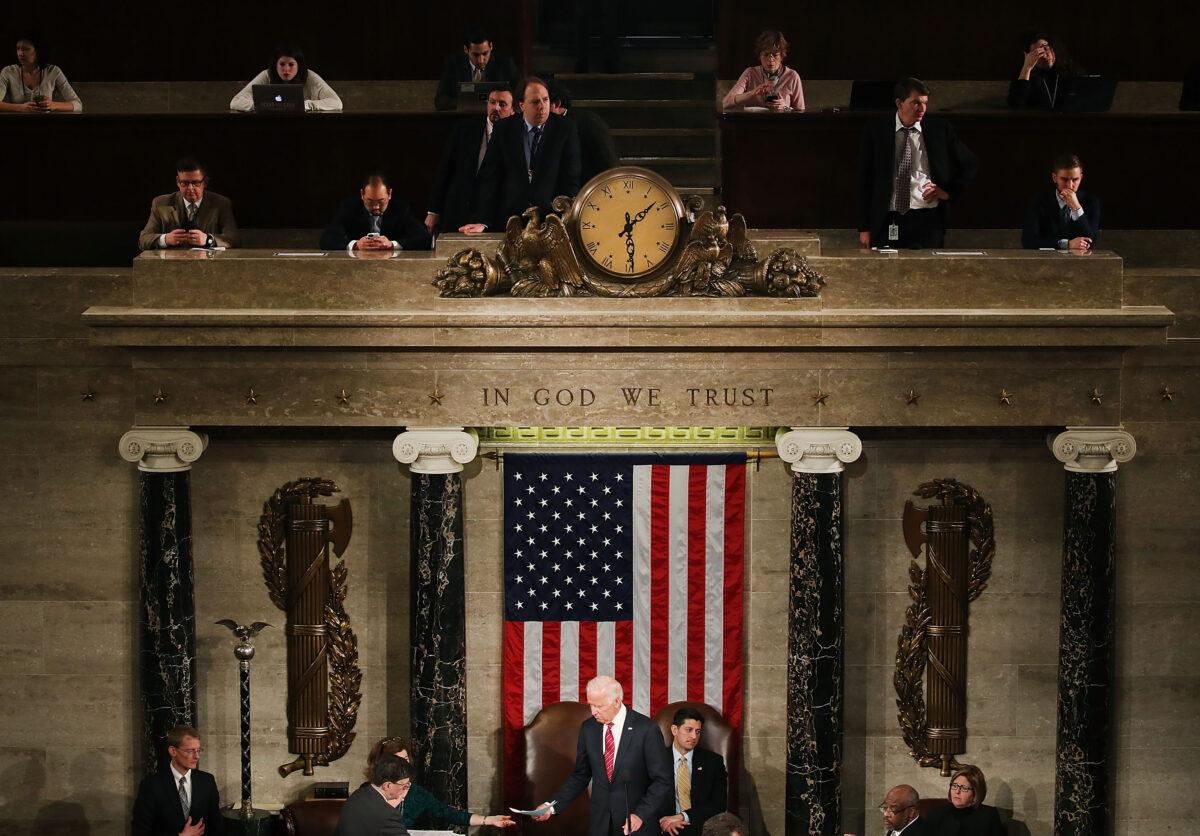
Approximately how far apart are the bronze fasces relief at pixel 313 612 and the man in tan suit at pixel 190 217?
1950 mm

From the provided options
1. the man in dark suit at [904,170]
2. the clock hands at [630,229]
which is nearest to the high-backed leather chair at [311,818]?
the clock hands at [630,229]

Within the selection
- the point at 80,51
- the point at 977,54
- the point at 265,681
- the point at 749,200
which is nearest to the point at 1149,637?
the point at 749,200

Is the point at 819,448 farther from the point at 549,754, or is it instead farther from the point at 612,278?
the point at 549,754

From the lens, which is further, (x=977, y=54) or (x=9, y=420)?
(x=977, y=54)

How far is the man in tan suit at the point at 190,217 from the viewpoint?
45.4ft

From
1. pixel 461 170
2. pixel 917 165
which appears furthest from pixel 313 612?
pixel 917 165

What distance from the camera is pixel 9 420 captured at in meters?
14.1

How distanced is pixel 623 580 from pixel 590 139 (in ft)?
10.8

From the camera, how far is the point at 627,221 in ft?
43.2

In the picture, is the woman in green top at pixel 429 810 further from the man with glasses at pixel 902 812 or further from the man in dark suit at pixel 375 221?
the man in dark suit at pixel 375 221

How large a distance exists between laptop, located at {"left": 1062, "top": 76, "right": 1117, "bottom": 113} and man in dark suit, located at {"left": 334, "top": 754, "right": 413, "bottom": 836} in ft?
24.9

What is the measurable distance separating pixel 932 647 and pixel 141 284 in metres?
6.36

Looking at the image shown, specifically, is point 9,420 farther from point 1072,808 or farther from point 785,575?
point 1072,808

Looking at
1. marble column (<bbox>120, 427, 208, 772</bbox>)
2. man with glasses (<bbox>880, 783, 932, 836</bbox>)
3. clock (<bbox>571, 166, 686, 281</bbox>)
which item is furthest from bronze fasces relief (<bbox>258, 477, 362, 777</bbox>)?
man with glasses (<bbox>880, 783, 932, 836</bbox>)
